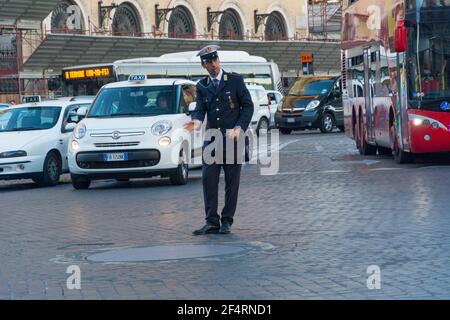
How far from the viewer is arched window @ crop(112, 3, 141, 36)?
224ft

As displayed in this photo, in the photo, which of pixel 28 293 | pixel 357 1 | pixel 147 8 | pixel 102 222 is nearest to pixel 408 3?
pixel 357 1

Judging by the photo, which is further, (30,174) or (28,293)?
(30,174)

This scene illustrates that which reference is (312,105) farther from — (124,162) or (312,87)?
(124,162)

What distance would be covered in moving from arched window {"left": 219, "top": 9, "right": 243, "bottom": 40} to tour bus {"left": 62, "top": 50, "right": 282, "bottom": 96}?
23.1m

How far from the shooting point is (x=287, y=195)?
17.4m

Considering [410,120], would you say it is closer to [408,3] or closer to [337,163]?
[408,3]

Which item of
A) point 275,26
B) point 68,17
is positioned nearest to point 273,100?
point 68,17

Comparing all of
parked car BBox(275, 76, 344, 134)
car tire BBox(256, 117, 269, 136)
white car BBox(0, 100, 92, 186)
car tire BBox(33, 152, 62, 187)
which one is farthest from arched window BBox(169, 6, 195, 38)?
car tire BBox(33, 152, 62, 187)

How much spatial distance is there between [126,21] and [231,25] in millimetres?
10557

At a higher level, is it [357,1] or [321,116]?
[357,1]

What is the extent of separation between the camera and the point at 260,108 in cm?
4609

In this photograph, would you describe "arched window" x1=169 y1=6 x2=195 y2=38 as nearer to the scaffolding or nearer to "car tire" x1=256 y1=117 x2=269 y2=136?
the scaffolding

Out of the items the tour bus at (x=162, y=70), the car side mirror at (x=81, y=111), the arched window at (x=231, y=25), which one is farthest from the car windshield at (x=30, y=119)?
the arched window at (x=231, y=25)

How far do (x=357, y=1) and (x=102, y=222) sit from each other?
14132 mm
